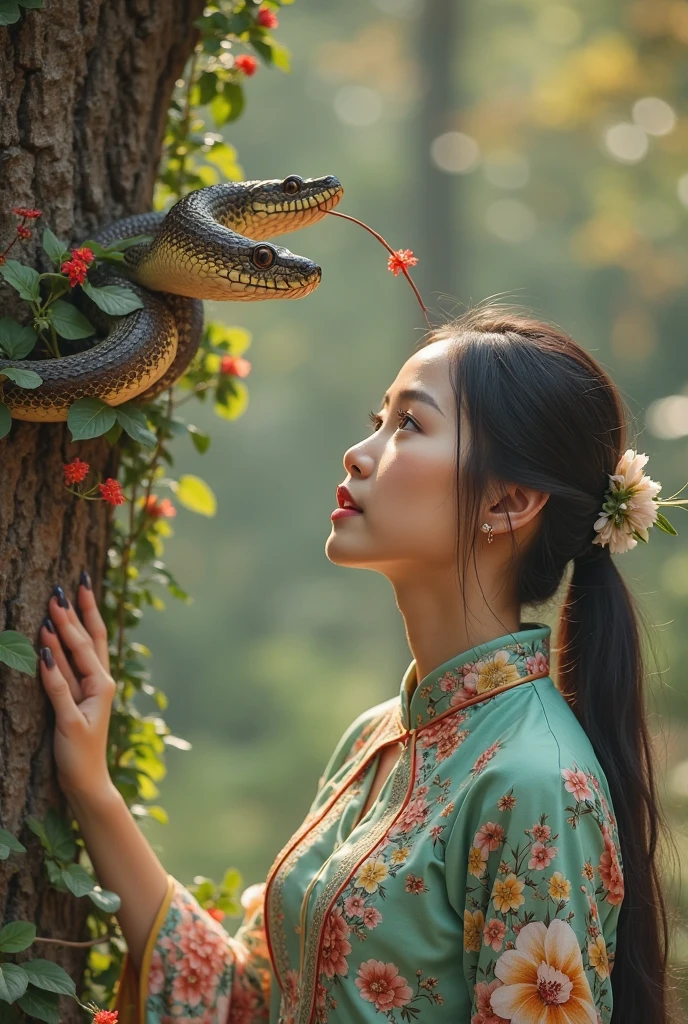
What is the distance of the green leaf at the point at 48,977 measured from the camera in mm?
1316

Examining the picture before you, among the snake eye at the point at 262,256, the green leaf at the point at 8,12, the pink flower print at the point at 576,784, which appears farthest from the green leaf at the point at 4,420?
the pink flower print at the point at 576,784

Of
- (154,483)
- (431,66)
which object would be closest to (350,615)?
(431,66)

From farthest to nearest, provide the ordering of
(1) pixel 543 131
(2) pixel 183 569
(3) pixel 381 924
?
1. (2) pixel 183 569
2. (1) pixel 543 131
3. (3) pixel 381 924

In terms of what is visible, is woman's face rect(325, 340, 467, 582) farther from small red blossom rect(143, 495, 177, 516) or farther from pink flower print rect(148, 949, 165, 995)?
pink flower print rect(148, 949, 165, 995)

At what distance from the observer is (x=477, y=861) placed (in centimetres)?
127

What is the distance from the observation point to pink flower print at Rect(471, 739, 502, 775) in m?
1.33

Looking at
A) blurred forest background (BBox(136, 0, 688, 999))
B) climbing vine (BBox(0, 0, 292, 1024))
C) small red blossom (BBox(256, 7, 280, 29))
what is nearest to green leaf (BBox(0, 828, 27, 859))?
climbing vine (BBox(0, 0, 292, 1024))

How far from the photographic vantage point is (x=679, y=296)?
7566 mm

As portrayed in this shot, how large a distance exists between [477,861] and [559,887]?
0.11 m

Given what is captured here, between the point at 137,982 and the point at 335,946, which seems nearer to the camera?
the point at 335,946

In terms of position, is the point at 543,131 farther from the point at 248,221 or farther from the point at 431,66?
the point at 248,221

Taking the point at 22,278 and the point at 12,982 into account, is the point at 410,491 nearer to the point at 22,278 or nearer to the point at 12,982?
the point at 22,278

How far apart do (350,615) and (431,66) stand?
4.96 m

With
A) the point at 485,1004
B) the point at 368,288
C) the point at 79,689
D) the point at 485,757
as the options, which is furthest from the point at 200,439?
the point at 368,288
